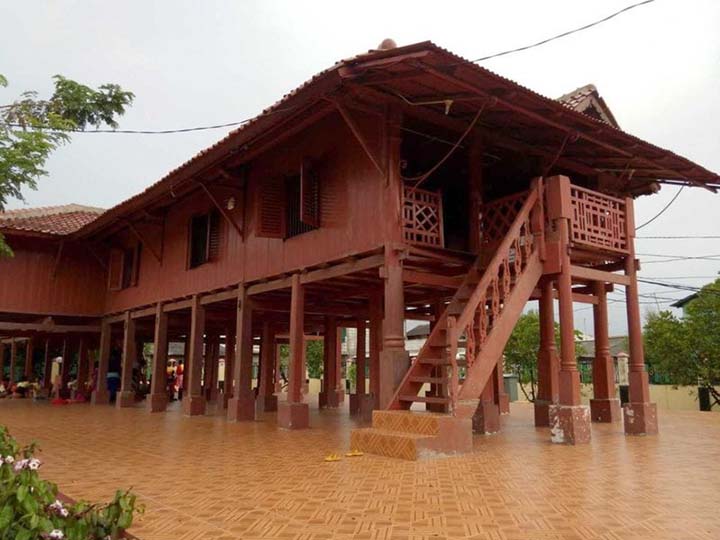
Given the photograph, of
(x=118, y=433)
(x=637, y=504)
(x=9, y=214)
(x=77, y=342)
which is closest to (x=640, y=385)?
(x=637, y=504)

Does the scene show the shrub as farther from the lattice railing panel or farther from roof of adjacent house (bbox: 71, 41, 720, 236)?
the lattice railing panel

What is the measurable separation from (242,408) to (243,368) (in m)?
0.82

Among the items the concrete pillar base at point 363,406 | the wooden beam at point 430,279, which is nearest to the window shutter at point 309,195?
the wooden beam at point 430,279

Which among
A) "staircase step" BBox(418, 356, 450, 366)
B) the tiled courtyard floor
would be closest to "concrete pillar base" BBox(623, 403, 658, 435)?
the tiled courtyard floor

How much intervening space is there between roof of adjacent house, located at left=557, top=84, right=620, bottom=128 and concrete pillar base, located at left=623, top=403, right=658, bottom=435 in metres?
5.21

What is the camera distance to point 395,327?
8.08 metres

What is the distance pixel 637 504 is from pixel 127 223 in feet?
47.1

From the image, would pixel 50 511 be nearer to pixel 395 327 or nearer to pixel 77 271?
pixel 395 327

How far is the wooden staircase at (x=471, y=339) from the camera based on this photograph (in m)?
6.93

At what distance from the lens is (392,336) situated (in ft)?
26.4

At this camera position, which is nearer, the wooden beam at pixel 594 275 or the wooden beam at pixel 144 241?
the wooden beam at pixel 594 275

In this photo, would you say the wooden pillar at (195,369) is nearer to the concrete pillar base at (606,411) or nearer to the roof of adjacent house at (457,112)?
the roof of adjacent house at (457,112)

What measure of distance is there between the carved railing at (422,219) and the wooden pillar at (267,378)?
7.50 m

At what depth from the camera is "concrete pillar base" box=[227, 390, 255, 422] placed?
11.9 metres
